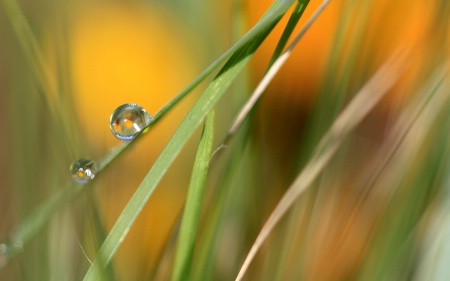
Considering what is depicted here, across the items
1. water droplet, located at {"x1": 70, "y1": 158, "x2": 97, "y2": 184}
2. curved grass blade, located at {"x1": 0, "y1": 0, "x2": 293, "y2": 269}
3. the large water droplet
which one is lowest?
curved grass blade, located at {"x1": 0, "y1": 0, "x2": 293, "y2": 269}

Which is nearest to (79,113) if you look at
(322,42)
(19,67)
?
(19,67)

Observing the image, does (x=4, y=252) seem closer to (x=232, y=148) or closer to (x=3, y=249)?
(x=3, y=249)

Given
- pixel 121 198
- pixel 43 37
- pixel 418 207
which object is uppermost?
pixel 43 37

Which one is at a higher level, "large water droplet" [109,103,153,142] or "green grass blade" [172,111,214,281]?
"large water droplet" [109,103,153,142]

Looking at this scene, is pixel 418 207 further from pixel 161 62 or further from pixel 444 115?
pixel 161 62

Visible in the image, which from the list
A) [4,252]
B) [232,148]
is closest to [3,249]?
[4,252]
